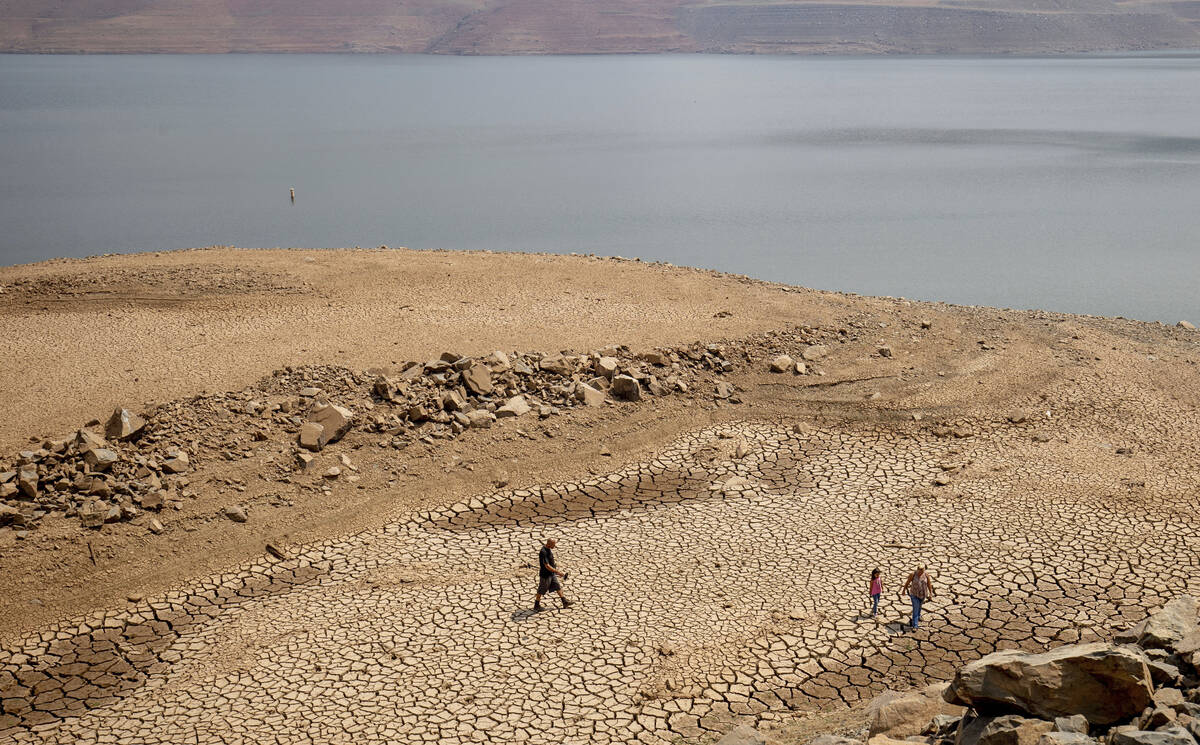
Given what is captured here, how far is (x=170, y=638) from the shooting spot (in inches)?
448

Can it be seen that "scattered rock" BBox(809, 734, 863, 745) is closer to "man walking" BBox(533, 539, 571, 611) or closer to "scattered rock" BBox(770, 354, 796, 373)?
"man walking" BBox(533, 539, 571, 611)

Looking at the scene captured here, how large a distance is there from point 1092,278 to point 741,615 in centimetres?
2506

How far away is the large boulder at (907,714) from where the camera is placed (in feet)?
27.8

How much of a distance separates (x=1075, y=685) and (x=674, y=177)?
43706 millimetres

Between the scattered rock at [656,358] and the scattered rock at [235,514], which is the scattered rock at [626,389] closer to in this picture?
the scattered rock at [656,358]

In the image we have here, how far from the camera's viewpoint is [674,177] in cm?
4966

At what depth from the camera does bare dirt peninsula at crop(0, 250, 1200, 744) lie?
417 inches

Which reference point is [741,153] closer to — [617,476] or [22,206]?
[22,206]

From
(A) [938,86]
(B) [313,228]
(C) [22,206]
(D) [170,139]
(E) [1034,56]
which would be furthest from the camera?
(E) [1034,56]

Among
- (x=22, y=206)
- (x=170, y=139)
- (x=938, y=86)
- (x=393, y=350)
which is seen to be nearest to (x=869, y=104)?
(x=938, y=86)

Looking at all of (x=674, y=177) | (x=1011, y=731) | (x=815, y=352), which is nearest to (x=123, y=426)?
(x=815, y=352)

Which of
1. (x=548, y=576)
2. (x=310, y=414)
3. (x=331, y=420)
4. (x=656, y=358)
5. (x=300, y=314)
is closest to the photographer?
(x=548, y=576)

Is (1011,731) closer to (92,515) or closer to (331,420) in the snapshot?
(331,420)

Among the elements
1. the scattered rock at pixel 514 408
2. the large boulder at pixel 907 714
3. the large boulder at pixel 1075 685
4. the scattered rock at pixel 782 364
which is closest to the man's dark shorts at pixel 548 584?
the large boulder at pixel 907 714
